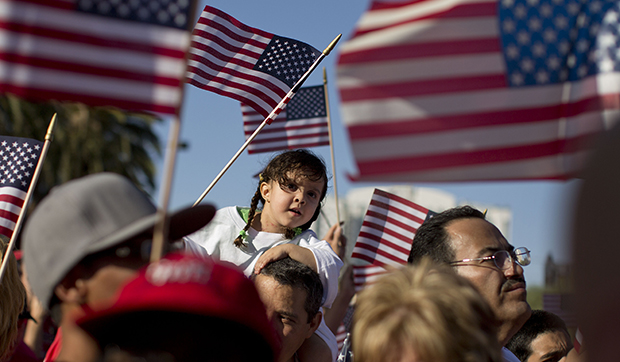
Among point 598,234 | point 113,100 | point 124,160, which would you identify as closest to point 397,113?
point 113,100

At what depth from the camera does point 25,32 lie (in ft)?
8.17

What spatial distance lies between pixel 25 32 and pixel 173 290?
1.46 m

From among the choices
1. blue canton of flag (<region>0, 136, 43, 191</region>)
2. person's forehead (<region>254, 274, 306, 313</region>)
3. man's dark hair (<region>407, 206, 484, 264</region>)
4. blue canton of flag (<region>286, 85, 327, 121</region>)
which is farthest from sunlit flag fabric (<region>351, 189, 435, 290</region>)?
blue canton of flag (<region>0, 136, 43, 191</region>)

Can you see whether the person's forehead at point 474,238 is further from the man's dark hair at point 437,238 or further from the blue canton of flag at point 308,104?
the blue canton of flag at point 308,104

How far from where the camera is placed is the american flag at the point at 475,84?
2.74 meters

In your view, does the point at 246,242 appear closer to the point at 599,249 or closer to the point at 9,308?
the point at 9,308

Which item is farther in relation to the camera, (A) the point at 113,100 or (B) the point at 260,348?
(A) the point at 113,100

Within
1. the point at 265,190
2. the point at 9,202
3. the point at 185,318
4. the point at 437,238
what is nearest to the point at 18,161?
the point at 9,202

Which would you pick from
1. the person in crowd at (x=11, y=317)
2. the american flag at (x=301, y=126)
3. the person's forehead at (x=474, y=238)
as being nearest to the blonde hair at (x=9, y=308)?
the person in crowd at (x=11, y=317)

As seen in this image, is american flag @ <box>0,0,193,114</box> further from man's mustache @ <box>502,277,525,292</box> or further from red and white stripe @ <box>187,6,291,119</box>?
red and white stripe @ <box>187,6,291,119</box>

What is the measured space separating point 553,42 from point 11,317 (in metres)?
2.91

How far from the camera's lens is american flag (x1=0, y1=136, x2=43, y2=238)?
4.46m

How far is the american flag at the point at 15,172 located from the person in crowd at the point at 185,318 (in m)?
3.12

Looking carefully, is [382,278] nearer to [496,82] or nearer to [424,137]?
[424,137]
